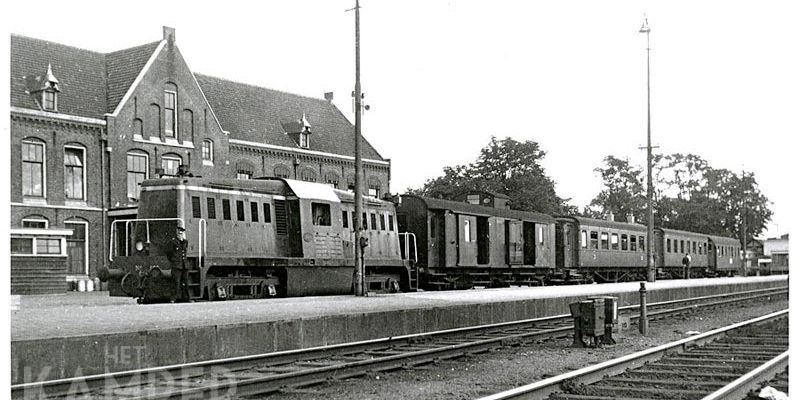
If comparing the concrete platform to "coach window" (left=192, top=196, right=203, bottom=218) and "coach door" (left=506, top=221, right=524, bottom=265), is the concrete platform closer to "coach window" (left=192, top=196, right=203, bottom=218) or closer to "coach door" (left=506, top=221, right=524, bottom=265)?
"coach window" (left=192, top=196, right=203, bottom=218)

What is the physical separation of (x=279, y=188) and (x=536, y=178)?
79.3ft

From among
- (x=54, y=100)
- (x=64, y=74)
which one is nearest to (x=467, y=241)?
(x=54, y=100)

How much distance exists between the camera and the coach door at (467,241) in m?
29.8

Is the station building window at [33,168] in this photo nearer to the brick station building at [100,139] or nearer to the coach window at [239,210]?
the brick station building at [100,139]

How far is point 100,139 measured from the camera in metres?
38.7

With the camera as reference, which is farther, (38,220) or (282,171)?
(282,171)

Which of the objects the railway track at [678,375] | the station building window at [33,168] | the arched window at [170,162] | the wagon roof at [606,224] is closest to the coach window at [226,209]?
the railway track at [678,375]

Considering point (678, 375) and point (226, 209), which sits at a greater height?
point (226, 209)

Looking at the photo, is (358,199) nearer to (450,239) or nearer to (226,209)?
(226,209)

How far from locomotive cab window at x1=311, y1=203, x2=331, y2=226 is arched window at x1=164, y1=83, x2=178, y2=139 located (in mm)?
20314

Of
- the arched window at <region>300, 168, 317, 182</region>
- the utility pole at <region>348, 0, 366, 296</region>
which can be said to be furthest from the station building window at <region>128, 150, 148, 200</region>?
the utility pole at <region>348, 0, 366, 296</region>

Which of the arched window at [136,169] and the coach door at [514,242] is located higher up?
the arched window at [136,169]

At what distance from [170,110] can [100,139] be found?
14.2ft

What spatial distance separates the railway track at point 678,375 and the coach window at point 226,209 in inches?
465
